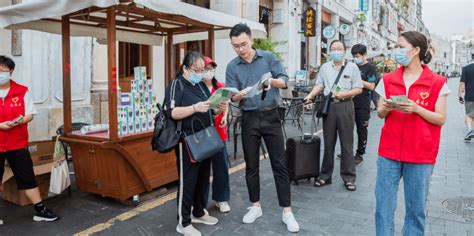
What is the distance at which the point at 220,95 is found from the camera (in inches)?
133

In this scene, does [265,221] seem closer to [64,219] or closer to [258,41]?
[64,219]

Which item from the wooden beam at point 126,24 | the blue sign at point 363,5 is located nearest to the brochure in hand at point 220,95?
the wooden beam at point 126,24

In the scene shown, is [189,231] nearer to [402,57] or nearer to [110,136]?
[110,136]

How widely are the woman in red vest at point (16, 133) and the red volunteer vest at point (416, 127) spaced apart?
3.40 m

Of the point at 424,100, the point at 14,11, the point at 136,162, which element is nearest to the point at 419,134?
the point at 424,100

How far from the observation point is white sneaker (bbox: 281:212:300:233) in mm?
3930

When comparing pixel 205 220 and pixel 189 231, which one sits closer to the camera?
pixel 189 231

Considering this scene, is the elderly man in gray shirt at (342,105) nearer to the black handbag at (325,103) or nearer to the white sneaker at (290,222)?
the black handbag at (325,103)

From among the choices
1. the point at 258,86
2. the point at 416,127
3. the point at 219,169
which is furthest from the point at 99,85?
the point at 416,127

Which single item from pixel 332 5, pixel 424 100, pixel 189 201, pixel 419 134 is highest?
pixel 332 5

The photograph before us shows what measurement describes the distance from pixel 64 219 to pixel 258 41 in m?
9.35

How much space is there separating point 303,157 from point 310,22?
13169mm

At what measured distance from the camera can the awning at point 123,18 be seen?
13.5ft

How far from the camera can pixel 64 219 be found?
4.32m
